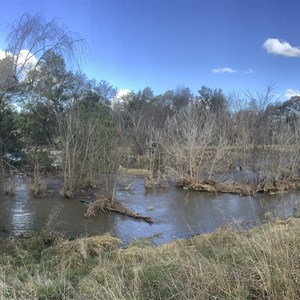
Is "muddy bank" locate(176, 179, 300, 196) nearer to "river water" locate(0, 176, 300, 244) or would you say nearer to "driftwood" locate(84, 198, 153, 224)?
"river water" locate(0, 176, 300, 244)

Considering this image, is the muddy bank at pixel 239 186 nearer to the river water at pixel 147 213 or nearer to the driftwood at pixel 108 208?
the river water at pixel 147 213

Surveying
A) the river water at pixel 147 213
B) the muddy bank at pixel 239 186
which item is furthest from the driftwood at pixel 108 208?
the muddy bank at pixel 239 186

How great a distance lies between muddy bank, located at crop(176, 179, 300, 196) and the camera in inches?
1037

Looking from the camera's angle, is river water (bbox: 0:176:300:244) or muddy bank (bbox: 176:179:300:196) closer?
river water (bbox: 0:176:300:244)

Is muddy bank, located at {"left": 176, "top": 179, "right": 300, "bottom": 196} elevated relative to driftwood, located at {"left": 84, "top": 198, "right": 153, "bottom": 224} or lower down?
elevated

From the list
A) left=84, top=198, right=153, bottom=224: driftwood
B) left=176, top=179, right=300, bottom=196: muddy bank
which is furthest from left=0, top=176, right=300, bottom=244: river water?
left=176, top=179, right=300, bottom=196: muddy bank

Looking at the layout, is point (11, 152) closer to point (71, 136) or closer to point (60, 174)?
point (60, 174)

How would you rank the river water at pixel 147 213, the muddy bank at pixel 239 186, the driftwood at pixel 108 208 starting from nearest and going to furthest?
the river water at pixel 147 213 < the driftwood at pixel 108 208 < the muddy bank at pixel 239 186

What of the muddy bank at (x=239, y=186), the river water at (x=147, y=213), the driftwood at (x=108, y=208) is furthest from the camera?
the muddy bank at (x=239, y=186)

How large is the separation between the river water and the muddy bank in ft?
2.72

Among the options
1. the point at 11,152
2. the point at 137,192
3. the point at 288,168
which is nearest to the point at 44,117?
the point at 11,152

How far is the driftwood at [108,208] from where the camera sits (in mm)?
18422

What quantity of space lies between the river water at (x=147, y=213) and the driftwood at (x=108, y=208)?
398 millimetres

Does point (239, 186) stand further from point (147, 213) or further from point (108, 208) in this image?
point (108, 208)
